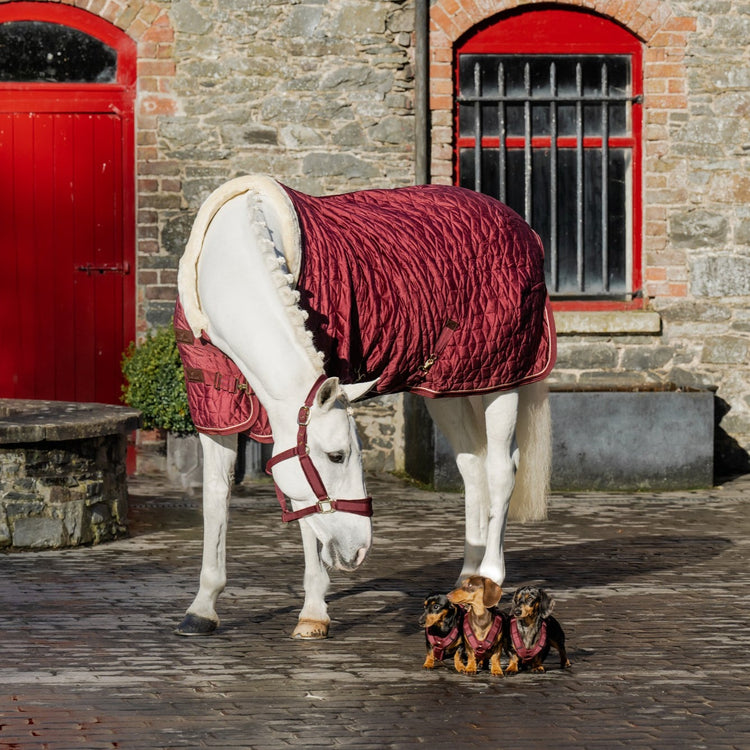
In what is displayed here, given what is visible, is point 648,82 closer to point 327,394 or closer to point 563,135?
point 563,135

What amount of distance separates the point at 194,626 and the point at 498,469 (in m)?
1.50

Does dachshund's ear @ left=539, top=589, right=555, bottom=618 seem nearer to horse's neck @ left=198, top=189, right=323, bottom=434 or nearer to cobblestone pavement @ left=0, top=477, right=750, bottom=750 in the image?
cobblestone pavement @ left=0, top=477, right=750, bottom=750

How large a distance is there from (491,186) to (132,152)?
268 cm

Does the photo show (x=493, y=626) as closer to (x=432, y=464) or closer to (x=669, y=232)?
(x=432, y=464)

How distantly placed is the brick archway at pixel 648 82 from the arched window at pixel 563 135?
13cm

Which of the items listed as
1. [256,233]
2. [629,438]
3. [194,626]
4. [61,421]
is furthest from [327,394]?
[629,438]

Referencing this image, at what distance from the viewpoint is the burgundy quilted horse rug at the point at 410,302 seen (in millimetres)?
5758


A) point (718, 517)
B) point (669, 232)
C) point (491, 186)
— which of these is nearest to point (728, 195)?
point (669, 232)

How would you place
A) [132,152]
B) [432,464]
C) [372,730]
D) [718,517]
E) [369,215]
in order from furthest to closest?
1. [132,152]
2. [432,464]
3. [718,517]
4. [369,215]
5. [372,730]

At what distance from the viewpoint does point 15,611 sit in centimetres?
648

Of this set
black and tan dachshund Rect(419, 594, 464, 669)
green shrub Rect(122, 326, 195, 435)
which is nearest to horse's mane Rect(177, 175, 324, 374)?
black and tan dachshund Rect(419, 594, 464, 669)

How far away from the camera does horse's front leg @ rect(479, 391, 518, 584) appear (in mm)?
6520

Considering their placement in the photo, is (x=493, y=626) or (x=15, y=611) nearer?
(x=493, y=626)

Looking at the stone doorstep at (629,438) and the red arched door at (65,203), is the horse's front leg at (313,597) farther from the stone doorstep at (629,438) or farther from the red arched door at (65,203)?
the red arched door at (65,203)
